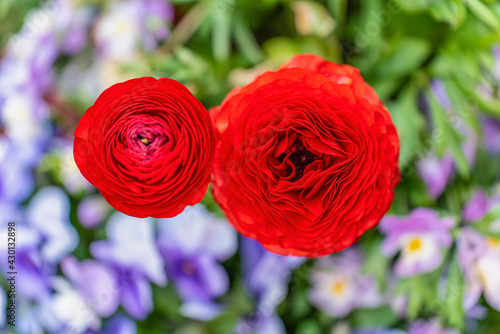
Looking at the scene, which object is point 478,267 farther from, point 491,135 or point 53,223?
point 53,223

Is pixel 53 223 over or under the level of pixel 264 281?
over

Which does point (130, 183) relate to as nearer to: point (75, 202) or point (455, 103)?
point (75, 202)

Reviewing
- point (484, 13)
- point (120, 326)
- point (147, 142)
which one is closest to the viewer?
point (147, 142)

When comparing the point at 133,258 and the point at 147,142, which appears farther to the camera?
the point at 133,258

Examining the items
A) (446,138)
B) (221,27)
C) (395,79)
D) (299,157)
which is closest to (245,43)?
(221,27)

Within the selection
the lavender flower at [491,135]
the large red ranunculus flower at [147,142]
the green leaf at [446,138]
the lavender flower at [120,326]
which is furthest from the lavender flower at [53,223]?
the lavender flower at [491,135]

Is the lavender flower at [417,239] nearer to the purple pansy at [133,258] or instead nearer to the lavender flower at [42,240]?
the purple pansy at [133,258]
